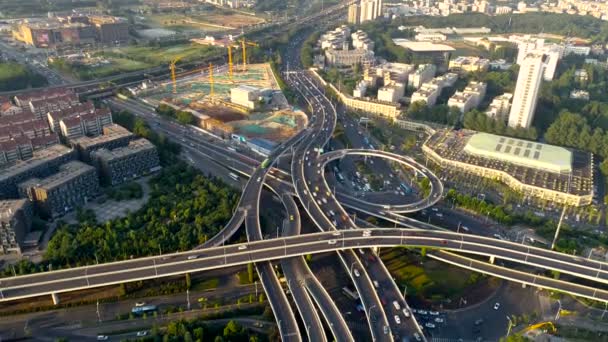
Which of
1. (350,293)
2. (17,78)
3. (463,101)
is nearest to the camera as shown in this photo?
(350,293)

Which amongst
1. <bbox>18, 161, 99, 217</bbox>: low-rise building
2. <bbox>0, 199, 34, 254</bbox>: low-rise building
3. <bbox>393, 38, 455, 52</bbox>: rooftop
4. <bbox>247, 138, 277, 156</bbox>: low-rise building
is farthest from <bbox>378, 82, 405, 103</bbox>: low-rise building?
<bbox>0, 199, 34, 254</bbox>: low-rise building

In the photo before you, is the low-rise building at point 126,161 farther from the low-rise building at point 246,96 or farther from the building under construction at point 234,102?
the low-rise building at point 246,96

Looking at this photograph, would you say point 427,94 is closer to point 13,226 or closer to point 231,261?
point 231,261

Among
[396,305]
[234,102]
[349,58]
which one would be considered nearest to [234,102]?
[234,102]

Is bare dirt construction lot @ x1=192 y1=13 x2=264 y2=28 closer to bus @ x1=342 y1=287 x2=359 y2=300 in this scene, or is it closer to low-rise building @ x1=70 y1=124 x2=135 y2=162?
low-rise building @ x1=70 y1=124 x2=135 y2=162

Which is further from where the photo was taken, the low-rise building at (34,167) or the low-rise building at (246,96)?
the low-rise building at (246,96)

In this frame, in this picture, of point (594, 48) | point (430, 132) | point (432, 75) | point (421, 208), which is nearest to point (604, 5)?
point (594, 48)

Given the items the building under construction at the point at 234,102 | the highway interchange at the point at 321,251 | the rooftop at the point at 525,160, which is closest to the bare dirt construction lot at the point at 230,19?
the building under construction at the point at 234,102
